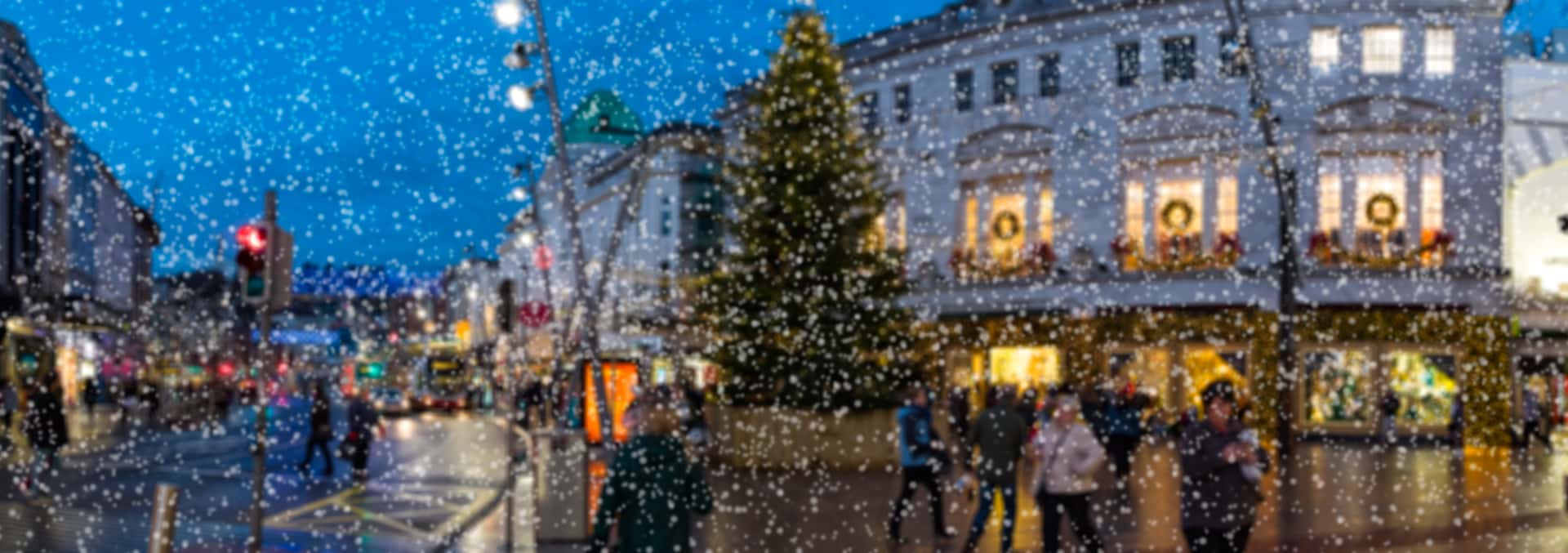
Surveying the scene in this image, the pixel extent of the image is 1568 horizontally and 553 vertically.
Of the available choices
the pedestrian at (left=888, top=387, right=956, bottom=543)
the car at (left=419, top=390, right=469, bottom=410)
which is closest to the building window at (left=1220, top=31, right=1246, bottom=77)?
the pedestrian at (left=888, top=387, right=956, bottom=543)

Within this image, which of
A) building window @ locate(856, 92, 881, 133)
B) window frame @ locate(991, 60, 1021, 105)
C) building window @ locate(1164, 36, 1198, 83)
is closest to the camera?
building window @ locate(1164, 36, 1198, 83)

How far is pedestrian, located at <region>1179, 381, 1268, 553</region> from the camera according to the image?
32.0ft

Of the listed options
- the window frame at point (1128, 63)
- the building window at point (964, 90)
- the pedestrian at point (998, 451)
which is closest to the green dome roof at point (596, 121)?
the building window at point (964, 90)

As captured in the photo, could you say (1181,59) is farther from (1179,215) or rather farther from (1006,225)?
(1006,225)

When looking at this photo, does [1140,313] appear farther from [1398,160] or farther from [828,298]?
[828,298]

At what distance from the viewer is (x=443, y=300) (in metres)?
176

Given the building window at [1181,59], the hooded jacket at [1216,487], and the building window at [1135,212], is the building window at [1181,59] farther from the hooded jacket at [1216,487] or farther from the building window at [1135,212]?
the hooded jacket at [1216,487]

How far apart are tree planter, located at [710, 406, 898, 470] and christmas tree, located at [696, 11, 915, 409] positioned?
1337 mm

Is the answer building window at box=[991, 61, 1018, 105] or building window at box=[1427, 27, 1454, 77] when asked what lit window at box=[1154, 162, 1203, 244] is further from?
building window at box=[1427, 27, 1454, 77]

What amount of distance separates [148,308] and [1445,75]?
81.8m

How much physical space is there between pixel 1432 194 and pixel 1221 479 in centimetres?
2840

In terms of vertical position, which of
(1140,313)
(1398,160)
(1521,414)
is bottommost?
(1521,414)

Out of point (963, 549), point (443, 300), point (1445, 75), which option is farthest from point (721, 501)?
point (443, 300)

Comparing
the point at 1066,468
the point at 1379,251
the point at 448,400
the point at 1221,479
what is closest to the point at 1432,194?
the point at 1379,251
